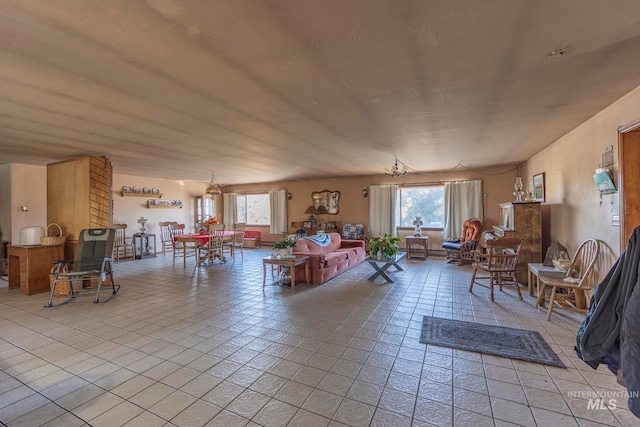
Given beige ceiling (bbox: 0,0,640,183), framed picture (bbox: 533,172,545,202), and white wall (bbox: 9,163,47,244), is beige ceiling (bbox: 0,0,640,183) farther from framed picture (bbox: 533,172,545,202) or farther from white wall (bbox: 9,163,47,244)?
white wall (bbox: 9,163,47,244)

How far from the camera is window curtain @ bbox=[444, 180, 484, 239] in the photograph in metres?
7.37

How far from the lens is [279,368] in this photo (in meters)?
Answer: 2.27

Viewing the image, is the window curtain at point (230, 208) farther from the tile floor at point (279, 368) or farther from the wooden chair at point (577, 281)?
the wooden chair at point (577, 281)

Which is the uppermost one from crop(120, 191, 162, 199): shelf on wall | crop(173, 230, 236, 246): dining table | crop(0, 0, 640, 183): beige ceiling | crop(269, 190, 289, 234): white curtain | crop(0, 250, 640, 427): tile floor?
crop(0, 0, 640, 183): beige ceiling

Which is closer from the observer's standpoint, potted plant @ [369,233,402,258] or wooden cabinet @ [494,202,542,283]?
wooden cabinet @ [494,202,542,283]

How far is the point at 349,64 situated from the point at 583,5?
1331 mm

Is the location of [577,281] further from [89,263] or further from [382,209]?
[89,263]

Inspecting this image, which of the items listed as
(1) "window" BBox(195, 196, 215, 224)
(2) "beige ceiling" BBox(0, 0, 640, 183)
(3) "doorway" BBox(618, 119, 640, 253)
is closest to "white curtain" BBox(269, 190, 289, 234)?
(1) "window" BBox(195, 196, 215, 224)

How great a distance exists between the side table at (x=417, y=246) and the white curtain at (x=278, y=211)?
4.28m

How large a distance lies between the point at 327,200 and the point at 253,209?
126 inches

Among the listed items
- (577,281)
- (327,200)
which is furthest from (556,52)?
(327,200)

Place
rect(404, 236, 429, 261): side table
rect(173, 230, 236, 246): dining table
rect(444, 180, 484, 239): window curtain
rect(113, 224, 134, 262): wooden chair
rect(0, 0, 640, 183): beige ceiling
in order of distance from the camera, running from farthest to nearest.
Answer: rect(113, 224, 134, 262): wooden chair, rect(444, 180, 484, 239): window curtain, rect(404, 236, 429, 261): side table, rect(173, 230, 236, 246): dining table, rect(0, 0, 640, 183): beige ceiling

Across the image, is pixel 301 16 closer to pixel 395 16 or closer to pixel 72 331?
pixel 395 16

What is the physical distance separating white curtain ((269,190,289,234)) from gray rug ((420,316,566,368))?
7.18 m
